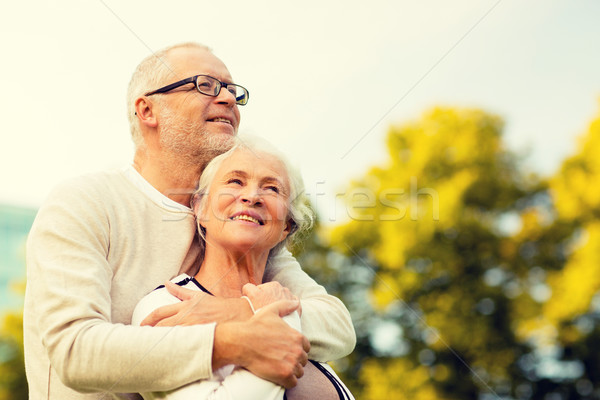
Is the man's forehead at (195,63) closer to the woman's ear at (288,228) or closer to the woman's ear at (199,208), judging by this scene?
the woman's ear at (199,208)

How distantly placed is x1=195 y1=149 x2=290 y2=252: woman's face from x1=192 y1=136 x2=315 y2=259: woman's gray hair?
3 centimetres

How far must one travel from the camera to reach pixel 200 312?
2.19m

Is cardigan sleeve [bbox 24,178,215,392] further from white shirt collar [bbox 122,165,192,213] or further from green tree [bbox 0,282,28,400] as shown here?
green tree [bbox 0,282,28,400]

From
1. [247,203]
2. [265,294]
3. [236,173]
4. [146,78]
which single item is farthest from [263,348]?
[146,78]

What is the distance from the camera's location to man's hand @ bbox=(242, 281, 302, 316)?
230 centimetres

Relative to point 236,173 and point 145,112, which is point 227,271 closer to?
point 236,173

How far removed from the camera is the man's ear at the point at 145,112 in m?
3.11

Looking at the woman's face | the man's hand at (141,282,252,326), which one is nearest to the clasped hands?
the man's hand at (141,282,252,326)

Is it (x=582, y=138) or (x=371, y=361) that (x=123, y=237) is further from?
(x=582, y=138)

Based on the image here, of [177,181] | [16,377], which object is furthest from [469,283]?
[177,181]

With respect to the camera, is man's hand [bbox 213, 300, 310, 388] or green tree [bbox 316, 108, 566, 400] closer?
man's hand [bbox 213, 300, 310, 388]

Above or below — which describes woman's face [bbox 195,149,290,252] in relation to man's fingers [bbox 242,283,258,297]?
above

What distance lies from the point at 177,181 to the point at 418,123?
11.8m

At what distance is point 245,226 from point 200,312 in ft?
1.57
